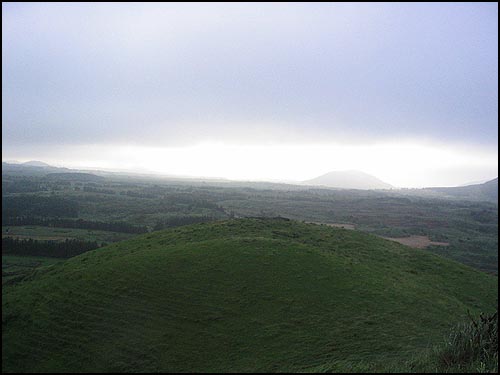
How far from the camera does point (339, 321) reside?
18469 mm

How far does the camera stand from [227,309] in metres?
19.1

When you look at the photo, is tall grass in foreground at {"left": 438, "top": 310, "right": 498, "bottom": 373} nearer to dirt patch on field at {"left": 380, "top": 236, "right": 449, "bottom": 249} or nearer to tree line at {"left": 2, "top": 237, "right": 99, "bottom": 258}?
tree line at {"left": 2, "top": 237, "right": 99, "bottom": 258}

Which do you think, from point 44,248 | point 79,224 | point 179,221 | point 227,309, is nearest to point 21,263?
point 44,248

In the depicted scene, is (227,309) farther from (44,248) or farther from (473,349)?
(44,248)

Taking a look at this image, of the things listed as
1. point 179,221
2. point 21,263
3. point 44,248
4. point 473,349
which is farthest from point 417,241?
point 21,263

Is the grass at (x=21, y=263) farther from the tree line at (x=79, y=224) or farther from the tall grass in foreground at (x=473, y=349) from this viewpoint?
the tall grass in foreground at (x=473, y=349)

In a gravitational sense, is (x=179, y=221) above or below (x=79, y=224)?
above

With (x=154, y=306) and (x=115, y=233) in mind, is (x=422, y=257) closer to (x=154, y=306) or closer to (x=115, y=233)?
(x=154, y=306)

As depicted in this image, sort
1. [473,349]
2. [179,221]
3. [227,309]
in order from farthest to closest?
[179,221] → [227,309] → [473,349]

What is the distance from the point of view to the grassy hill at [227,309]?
1559cm

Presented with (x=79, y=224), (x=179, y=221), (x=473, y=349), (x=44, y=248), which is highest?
(x=473, y=349)

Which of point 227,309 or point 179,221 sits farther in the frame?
point 179,221

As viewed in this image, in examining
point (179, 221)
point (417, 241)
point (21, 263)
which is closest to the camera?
point (21, 263)

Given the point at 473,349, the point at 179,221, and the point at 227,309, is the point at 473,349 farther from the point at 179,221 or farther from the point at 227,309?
the point at 179,221
